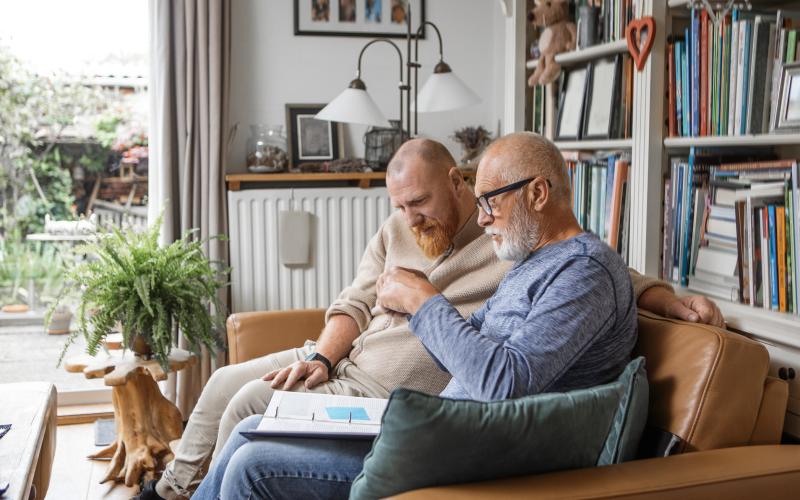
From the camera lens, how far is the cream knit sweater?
226 centimetres

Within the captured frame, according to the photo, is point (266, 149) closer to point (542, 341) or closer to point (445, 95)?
point (445, 95)

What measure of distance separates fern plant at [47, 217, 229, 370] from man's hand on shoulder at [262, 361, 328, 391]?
765mm

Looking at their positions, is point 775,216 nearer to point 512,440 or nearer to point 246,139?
point 512,440

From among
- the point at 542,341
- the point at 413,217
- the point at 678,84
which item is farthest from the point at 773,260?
the point at 413,217

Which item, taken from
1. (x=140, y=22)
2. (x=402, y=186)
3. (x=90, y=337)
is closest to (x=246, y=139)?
(x=140, y=22)

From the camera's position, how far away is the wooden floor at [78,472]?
2.96m

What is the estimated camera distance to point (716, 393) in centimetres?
166

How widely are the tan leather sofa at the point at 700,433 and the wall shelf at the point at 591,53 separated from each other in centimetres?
101

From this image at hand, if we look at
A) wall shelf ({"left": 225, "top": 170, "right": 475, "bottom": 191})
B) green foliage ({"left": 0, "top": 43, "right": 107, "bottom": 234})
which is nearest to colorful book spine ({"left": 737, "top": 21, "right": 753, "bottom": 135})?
wall shelf ({"left": 225, "top": 170, "right": 475, "bottom": 191})

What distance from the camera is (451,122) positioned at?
3984mm

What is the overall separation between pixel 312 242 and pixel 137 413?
107 centimetres

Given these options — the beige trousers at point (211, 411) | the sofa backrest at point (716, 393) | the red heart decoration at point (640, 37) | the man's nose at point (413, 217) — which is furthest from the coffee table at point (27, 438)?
the red heart decoration at point (640, 37)

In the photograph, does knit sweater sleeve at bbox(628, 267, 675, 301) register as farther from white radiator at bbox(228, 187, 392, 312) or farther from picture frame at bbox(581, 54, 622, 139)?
white radiator at bbox(228, 187, 392, 312)

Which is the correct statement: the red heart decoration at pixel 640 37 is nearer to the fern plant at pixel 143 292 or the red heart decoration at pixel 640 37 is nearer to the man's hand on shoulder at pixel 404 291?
the man's hand on shoulder at pixel 404 291
